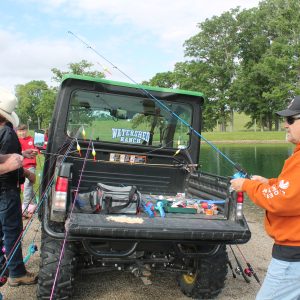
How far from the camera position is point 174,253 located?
13.0ft

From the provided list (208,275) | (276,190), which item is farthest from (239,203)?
(276,190)

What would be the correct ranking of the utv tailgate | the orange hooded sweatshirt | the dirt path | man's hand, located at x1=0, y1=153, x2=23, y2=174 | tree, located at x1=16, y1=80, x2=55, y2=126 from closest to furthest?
the orange hooded sweatshirt, the utv tailgate, man's hand, located at x1=0, y1=153, x2=23, y2=174, the dirt path, tree, located at x1=16, y1=80, x2=55, y2=126

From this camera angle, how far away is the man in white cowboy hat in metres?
4.20

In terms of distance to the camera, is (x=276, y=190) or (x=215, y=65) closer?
(x=276, y=190)

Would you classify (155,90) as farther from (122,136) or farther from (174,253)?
(174,253)

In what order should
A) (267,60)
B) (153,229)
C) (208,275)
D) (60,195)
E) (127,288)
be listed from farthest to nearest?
(267,60), (127,288), (208,275), (60,195), (153,229)

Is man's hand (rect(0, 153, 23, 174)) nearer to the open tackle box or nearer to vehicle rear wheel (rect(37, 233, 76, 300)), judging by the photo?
the open tackle box

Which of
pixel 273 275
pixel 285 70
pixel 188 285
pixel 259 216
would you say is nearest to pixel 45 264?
pixel 188 285

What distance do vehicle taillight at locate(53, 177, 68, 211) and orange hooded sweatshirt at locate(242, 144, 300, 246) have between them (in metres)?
1.69

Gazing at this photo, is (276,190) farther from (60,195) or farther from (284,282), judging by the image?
(60,195)

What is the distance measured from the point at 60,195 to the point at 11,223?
3.08 ft

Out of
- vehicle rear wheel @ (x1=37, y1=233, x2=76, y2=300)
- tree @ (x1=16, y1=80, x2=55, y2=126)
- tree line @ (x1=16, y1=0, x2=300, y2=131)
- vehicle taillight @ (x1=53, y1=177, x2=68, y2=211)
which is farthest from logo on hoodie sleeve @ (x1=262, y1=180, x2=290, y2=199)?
tree @ (x1=16, y1=80, x2=55, y2=126)

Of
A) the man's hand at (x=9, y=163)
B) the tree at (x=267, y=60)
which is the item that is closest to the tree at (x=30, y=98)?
the tree at (x=267, y=60)

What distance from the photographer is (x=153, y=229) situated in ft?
11.6
